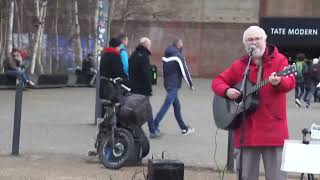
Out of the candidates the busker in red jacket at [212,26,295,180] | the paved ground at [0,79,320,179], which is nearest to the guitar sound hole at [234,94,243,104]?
the busker in red jacket at [212,26,295,180]

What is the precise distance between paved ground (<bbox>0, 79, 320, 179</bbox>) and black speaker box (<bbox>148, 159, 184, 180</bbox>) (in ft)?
4.04

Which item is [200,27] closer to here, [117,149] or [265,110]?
[117,149]

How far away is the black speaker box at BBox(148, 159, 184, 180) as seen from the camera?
6848 millimetres

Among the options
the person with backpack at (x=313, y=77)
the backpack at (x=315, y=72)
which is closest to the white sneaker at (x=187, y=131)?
the person with backpack at (x=313, y=77)

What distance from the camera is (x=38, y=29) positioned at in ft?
91.3

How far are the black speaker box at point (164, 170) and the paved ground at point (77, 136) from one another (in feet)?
4.04

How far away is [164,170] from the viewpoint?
270 inches

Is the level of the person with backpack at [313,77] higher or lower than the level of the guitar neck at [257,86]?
lower

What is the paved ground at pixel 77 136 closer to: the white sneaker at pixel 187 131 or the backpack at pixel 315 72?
the white sneaker at pixel 187 131

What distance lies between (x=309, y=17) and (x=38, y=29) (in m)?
20.5

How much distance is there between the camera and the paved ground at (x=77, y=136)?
9102mm

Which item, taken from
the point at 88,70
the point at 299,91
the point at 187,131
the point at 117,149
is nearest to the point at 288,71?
the point at 117,149

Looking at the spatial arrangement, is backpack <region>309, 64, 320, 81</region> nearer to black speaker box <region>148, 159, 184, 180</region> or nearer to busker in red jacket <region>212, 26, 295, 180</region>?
black speaker box <region>148, 159, 184, 180</region>

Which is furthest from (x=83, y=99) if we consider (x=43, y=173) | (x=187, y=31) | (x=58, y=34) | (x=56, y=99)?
(x=187, y=31)
